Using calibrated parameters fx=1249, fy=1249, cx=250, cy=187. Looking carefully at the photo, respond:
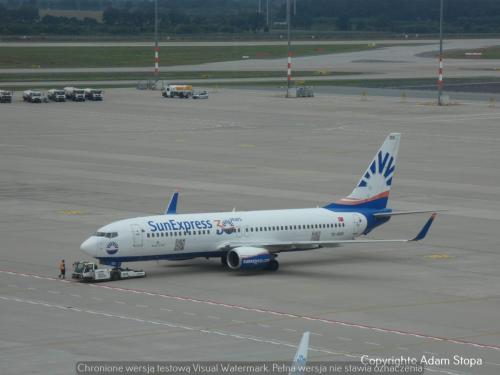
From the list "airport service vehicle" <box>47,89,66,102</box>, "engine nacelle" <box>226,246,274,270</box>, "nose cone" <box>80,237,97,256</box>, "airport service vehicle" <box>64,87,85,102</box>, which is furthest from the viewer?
"airport service vehicle" <box>64,87,85,102</box>

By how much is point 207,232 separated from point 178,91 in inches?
4745

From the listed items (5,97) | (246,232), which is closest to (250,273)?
(246,232)

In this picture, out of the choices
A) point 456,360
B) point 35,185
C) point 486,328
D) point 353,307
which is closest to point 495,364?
point 456,360

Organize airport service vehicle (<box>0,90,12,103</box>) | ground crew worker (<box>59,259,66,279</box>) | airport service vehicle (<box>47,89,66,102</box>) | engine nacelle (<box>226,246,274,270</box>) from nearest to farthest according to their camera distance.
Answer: ground crew worker (<box>59,259,66,279</box>) < engine nacelle (<box>226,246,274,270</box>) < airport service vehicle (<box>0,90,12,103</box>) < airport service vehicle (<box>47,89,66,102</box>)

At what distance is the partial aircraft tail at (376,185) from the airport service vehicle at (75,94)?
109m

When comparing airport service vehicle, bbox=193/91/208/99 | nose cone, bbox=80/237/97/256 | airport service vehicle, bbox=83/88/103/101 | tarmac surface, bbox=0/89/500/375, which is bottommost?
airport service vehicle, bbox=193/91/208/99

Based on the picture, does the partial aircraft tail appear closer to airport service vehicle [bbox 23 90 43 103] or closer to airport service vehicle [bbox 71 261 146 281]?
airport service vehicle [bbox 71 261 146 281]

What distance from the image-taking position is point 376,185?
212 feet

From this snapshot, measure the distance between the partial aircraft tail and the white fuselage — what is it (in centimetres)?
108

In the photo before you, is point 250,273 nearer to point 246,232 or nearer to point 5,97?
point 246,232

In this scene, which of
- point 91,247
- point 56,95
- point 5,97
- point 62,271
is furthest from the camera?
point 56,95

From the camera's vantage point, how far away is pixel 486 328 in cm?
4703

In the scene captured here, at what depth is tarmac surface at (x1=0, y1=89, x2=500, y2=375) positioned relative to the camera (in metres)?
44.7

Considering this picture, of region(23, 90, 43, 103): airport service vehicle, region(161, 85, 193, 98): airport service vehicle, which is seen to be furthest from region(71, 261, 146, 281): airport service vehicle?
region(161, 85, 193, 98): airport service vehicle
